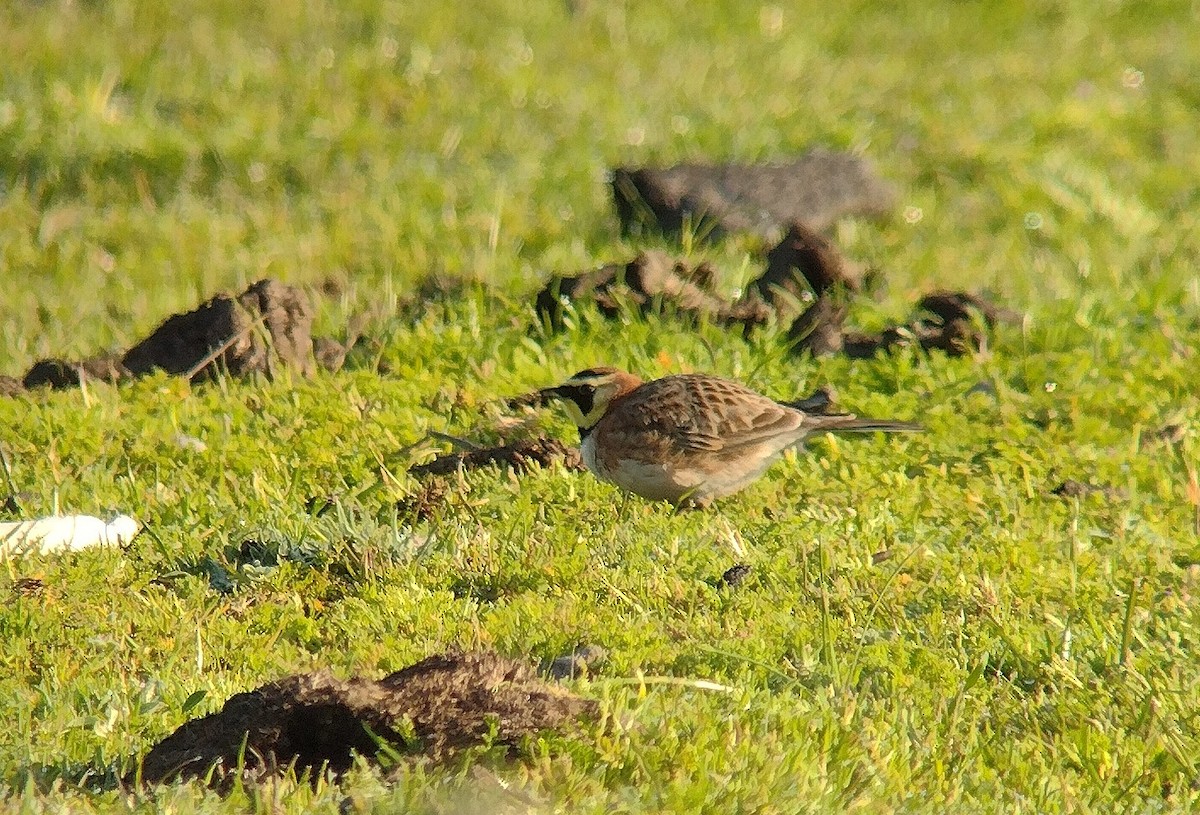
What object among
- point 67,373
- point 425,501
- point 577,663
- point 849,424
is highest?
point 577,663

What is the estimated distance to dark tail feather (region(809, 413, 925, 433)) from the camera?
22.5ft

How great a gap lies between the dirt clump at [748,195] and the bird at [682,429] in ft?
10.0

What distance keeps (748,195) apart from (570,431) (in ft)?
12.0

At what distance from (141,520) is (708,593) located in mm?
2137

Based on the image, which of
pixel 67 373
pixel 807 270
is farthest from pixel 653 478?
pixel 67 373

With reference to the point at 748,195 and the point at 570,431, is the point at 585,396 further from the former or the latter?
the point at 748,195

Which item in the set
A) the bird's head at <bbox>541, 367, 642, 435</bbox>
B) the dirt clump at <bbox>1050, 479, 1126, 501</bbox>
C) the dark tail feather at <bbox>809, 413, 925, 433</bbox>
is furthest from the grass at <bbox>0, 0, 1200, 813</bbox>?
the bird's head at <bbox>541, 367, 642, 435</bbox>

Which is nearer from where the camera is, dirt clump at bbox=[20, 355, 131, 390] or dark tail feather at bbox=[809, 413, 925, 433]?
dark tail feather at bbox=[809, 413, 925, 433]

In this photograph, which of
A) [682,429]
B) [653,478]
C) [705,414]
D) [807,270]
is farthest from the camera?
[807,270]

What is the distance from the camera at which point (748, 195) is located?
10.5 metres

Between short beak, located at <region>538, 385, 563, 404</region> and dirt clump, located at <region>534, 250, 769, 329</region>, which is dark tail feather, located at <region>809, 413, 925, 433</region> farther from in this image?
dirt clump, located at <region>534, 250, 769, 329</region>

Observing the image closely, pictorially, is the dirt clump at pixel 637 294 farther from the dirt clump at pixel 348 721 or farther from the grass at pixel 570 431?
the dirt clump at pixel 348 721

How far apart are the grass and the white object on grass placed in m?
0.10

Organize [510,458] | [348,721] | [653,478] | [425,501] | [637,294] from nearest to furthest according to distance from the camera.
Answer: [348,721]
[425,501]
[653,478]
[510,458]
[637,294]
